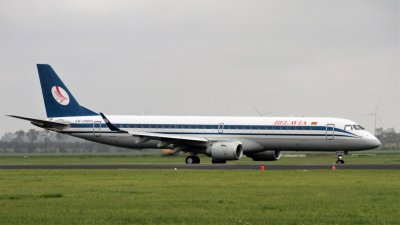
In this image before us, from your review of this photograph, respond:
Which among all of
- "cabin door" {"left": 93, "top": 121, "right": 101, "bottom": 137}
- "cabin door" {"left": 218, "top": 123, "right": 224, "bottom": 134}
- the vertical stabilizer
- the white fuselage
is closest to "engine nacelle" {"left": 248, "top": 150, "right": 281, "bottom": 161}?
the white fuselage

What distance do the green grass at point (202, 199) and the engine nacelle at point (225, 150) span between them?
21625 millimetres

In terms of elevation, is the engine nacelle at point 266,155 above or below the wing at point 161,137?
below

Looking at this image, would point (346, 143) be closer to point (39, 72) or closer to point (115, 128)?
point (115, 128)

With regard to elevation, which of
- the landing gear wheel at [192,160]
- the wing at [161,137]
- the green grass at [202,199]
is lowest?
the green grass at [202,199]

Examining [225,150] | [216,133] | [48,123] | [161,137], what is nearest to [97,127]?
[48,123]

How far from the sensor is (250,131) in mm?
68938

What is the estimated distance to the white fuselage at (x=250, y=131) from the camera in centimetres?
6738

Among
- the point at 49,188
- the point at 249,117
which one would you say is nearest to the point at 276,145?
the point at 249,117

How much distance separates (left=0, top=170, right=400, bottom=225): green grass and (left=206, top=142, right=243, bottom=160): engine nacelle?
21.6 m

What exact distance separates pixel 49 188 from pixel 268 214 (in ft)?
45.4

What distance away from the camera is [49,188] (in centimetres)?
3544

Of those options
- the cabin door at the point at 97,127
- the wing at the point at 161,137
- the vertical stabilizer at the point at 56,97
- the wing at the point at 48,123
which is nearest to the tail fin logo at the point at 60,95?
the vertical stabilizer at the point at 56,97

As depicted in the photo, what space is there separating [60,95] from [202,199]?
4859cm

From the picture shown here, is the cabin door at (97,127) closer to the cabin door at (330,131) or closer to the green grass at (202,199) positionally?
the cabin door at (330,131)
